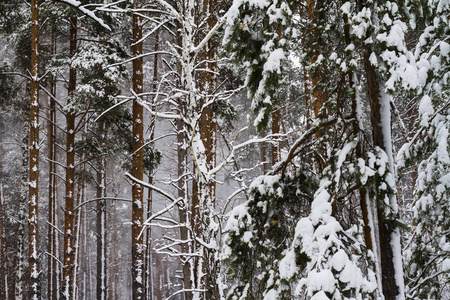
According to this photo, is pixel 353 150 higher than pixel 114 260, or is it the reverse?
pixel 114 260

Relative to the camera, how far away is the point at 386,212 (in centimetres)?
358

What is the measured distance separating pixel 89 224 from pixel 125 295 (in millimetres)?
10940

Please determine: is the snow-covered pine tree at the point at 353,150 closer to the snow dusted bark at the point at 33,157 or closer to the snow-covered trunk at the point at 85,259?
the snow dusted bark at the point at 33,157

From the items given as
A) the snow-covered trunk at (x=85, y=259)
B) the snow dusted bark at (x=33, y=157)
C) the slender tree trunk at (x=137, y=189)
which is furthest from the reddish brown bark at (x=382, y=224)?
the snow-covered trunk at (x=85, y=259)

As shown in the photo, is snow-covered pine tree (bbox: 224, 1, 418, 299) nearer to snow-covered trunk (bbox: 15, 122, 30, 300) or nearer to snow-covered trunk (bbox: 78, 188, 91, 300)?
snow-covered trunk (bbox: 15, 122, 30, 300)

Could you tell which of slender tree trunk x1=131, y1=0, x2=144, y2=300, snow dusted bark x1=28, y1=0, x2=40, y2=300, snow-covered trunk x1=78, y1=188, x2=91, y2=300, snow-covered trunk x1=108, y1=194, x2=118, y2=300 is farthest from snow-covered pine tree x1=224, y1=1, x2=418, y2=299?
snow-covered trunk x1=78, y1=188, x2=91, y2=300

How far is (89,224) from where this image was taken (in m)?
30.8

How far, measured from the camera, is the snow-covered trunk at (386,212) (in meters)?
3.63

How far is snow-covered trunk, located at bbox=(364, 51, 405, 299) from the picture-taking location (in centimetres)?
363

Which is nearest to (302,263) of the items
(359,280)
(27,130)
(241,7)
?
(359,280)

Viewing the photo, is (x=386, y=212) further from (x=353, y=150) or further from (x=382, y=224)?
(x=353, y=150)

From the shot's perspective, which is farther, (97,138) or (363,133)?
(97,138)

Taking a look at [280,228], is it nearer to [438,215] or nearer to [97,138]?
[438,215]

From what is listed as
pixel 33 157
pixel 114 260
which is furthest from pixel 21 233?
pixel 114 260
